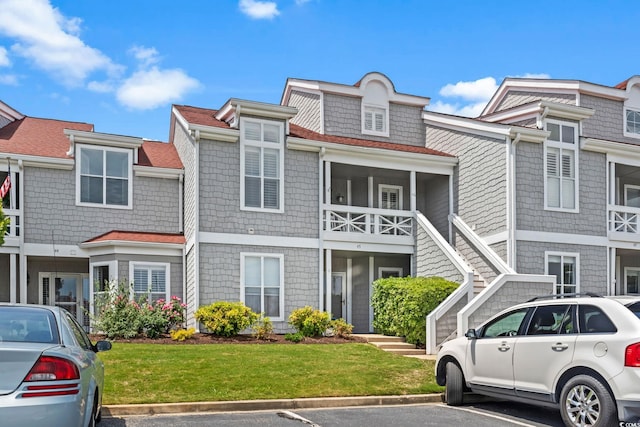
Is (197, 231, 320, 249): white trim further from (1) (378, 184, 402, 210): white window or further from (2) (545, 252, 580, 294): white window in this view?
(2) (545, 252, 580, 294): white window

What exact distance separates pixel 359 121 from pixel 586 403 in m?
15.8

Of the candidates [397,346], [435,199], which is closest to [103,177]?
[397,346]

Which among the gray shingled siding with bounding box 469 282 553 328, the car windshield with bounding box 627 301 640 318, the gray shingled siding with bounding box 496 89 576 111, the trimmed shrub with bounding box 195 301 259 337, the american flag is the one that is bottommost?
the trimmed shrub with bounding box 195 301 259 337

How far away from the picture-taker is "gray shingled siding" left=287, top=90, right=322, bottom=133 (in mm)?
22312

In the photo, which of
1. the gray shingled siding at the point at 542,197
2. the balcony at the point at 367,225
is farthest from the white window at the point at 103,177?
the gray shingled siding at the point at 542,197

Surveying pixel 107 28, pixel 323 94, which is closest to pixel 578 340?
pixel 107 28

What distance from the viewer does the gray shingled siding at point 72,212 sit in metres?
18.3

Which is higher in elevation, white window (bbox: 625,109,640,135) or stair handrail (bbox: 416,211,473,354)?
white window (bbox: 625,109,640,135)

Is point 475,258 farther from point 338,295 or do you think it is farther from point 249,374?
point 249,374

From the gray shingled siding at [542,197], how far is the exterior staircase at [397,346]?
5.36m

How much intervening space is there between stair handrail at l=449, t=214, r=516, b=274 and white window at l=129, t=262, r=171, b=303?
903 cm

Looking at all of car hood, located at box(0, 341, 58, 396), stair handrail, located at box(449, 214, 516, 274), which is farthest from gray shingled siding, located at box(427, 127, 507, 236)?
car hood, located at box(0, 341, 58, 396)

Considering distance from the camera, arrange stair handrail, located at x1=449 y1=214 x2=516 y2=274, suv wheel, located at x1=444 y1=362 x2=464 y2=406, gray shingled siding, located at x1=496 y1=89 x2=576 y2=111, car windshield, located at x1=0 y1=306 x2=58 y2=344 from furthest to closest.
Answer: gray shingled siding, located at x1=496 y1=89 x2=576 y2=111, stair handrail, located at x1=449 y1=214 x2=516 y2=274, suv wheel, located at x1=444 y1=362 x2=464 y2=406, car windshield, located at x1=0 y1=306 x2=58 y2=344

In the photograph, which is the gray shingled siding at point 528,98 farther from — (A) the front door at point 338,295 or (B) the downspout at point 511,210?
(A) the front door at point 338,295
